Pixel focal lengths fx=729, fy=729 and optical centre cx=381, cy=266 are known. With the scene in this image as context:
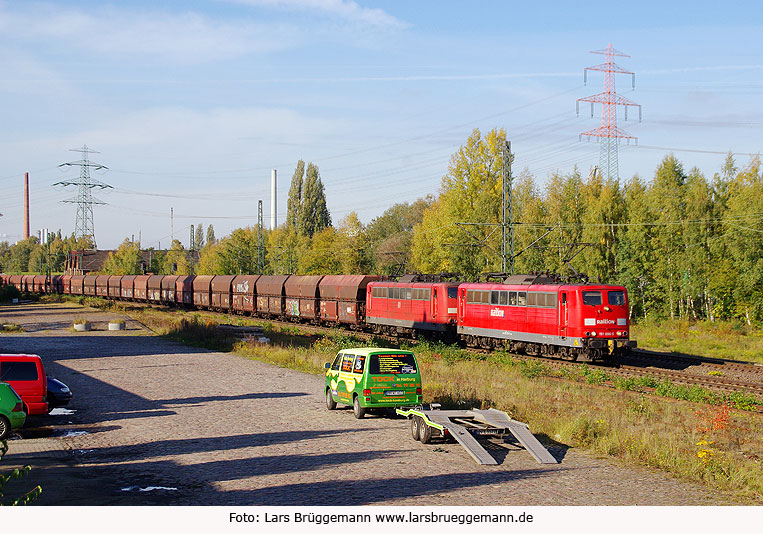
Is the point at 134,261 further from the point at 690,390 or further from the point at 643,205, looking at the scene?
the point at 690,390

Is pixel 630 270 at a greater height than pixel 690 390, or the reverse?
pixel 630 270

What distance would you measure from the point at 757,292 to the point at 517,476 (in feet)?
134

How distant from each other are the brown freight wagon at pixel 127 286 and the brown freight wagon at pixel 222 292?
22387 millimetres

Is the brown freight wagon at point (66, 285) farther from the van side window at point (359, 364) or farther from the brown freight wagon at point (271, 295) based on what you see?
the van side window at point (359, 364)

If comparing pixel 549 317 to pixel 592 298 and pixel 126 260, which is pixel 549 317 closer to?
pixel 592 298

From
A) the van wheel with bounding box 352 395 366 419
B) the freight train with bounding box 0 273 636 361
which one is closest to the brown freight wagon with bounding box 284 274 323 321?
the freight train with bounding box 0 273 636 361

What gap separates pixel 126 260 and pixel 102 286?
103ft

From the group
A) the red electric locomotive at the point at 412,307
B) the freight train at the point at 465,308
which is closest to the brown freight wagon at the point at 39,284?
the freight train at the point at 465,308

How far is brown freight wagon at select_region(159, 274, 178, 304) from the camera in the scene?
Answer: 2913 inches

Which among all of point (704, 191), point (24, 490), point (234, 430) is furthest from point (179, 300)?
point (24, 490)

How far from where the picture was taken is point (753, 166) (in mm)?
56688

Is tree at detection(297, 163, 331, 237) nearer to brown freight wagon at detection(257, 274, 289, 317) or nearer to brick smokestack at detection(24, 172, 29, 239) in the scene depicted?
brown freight wagon at detection(257, 274, 289, 317)

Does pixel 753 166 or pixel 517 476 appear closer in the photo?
pixel 517 476

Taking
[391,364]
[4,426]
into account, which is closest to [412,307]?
[391,364]
